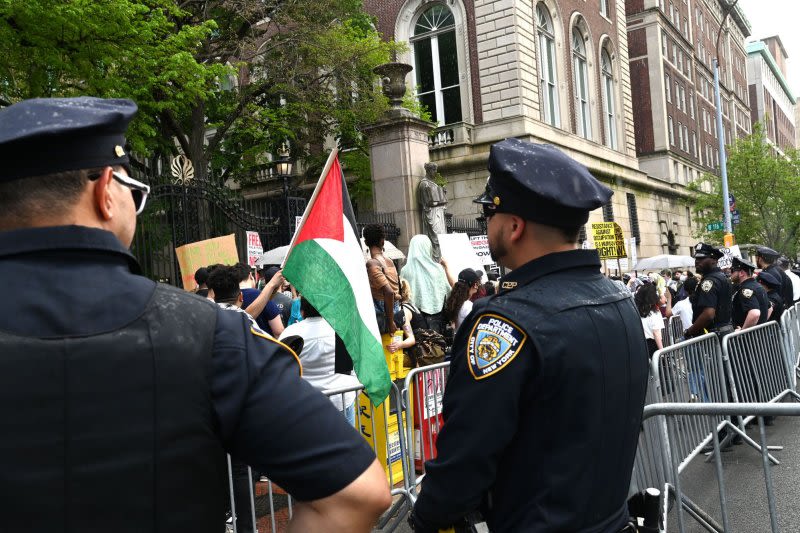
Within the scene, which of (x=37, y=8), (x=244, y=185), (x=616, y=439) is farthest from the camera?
(x=244, y=185)

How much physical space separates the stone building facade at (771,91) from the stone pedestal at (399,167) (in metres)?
74.3

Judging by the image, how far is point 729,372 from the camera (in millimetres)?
7402

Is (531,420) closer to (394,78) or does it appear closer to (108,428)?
(108,428)

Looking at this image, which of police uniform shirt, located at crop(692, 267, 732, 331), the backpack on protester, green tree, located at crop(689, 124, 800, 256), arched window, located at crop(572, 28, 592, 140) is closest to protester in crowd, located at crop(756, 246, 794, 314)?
police uniform shirt, located at crop(692, 267, 732, 331)

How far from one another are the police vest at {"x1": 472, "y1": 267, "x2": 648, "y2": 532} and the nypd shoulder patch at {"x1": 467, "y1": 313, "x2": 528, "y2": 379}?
0.09 feet

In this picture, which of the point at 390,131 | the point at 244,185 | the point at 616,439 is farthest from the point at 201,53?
the point at 616,439

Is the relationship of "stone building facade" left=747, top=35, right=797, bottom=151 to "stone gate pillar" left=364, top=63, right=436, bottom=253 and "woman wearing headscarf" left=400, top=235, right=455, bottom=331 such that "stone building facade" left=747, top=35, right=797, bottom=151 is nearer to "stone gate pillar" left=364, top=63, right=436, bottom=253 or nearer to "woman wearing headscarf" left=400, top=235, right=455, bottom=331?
"stone gate pillar" left=364, top=63, right=436, bottom=253

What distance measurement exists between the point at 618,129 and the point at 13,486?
1470 inches

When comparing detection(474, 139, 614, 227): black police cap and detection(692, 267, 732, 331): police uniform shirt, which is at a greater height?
detection(474, 139, 614, 227): black police cap

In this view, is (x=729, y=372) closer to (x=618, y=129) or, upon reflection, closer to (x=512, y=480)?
(x=512, y=480)

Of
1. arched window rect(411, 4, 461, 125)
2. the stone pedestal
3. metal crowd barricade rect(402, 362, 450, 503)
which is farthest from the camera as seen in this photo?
arched window rect(411, 4, 461, 125)

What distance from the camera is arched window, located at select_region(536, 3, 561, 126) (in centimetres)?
2941

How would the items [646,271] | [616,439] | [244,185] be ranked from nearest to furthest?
[616,439] < [244,185] < [646,271]

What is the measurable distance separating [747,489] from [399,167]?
1263 cm
